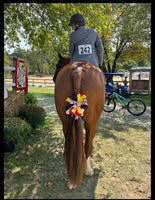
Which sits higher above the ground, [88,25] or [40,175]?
[88,25]

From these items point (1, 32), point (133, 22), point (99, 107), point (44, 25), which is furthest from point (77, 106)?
point (133, 22)

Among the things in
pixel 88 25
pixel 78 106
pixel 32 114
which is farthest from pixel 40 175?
pixel 88 25

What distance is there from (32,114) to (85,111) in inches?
112

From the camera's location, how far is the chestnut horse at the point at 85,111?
2.08 m

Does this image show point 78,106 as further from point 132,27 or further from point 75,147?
point 132,27

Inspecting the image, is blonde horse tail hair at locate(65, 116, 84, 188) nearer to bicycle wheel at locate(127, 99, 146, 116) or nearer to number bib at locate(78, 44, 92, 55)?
number bib at locate(78, 44, 92, 55)

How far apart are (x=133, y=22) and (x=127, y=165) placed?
1183 centimetres

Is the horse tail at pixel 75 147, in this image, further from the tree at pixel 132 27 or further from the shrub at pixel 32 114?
the tree at pixel 132 27

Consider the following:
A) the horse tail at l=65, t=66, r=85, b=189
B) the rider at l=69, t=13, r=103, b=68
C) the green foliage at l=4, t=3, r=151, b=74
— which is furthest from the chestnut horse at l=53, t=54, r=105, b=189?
the green foliage at l=4, t=3, r=151, b=74

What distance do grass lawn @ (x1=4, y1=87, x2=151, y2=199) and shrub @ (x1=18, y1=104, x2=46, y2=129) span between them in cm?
39

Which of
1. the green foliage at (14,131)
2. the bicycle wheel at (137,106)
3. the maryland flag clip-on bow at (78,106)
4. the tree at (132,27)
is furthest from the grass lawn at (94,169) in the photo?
the tree at (132,27)

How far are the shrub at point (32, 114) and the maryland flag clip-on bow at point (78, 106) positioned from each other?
2.92m

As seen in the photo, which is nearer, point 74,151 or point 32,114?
point 74,151

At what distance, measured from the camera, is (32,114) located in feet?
15.0
